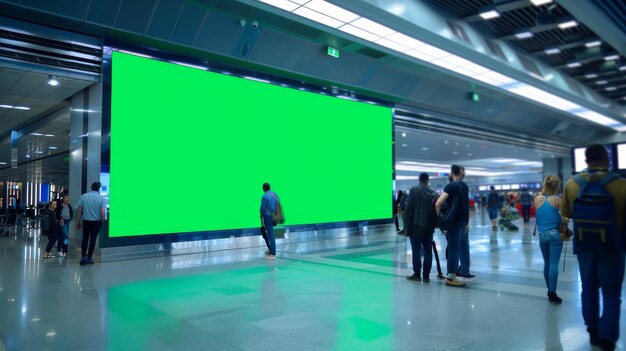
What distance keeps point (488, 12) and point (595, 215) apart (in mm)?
7257

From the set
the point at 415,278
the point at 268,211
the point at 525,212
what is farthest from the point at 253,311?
the point at 525,212

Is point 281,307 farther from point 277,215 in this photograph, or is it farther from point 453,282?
point 277,215

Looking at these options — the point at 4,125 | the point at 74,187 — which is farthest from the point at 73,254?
the point at 4,125

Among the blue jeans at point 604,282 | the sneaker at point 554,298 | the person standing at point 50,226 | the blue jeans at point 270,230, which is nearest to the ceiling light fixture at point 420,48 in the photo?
the blue jeans at point 270,230

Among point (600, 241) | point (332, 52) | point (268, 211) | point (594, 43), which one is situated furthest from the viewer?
point (594, 43)

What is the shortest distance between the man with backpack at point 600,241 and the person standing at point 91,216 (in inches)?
287

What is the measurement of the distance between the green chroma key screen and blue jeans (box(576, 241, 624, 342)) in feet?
24.9

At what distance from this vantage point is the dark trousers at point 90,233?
7492 mm

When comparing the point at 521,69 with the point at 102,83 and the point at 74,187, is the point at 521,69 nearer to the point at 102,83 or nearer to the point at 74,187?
the point at 102,83

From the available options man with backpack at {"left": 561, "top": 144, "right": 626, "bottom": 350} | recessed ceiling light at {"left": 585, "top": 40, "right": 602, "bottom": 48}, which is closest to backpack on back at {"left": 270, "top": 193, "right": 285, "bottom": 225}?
man with backpack at {"left": 561, "top": 144, "right": 626, "bottom": 350}

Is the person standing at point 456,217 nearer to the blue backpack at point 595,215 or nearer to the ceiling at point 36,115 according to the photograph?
the blue backpack at point 595,215

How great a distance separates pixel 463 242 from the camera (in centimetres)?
582

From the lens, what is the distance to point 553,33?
10.5 meters

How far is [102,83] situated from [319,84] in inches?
228
